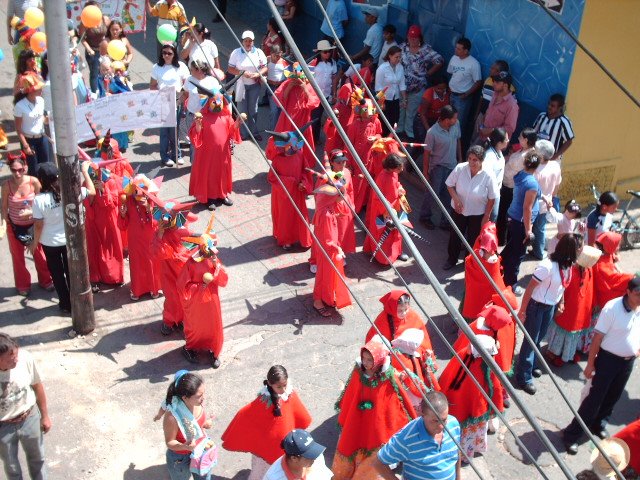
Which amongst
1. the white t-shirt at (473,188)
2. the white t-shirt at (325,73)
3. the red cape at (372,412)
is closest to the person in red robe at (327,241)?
the white t-shirt at (473,188)

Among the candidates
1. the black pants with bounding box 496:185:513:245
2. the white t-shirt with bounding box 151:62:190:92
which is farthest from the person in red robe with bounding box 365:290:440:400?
the white t-shirt with bounding box 151:62:190:92

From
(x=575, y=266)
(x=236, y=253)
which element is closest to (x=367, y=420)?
(x=575, y=266)

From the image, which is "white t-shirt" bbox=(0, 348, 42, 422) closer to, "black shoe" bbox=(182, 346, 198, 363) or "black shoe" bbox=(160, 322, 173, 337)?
"black shoe" bbox=(182, 346, 198, 363)

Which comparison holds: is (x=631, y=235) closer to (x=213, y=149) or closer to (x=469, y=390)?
(x=469, y=390)

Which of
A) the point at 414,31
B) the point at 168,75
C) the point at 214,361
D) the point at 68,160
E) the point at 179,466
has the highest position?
the point at 414,31

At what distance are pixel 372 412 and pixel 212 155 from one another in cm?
503

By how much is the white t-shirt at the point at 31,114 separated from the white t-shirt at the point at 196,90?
184 cm

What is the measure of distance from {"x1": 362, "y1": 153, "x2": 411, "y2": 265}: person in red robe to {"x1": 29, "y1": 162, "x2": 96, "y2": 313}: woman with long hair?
128 inches

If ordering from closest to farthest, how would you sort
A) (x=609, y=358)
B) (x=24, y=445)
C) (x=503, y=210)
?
(x=24, y=445) → (x=609, y=358) → (x=503, y=210)

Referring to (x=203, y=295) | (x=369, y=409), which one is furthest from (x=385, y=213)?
(x=369, y=409)

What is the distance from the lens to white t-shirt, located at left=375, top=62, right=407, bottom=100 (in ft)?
39.0

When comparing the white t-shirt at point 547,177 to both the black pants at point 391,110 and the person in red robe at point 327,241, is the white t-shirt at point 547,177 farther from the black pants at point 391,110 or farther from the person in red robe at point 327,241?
the black pants at point 391,110

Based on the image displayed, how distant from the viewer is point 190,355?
8.04 metres

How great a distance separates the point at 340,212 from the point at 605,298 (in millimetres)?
2798
